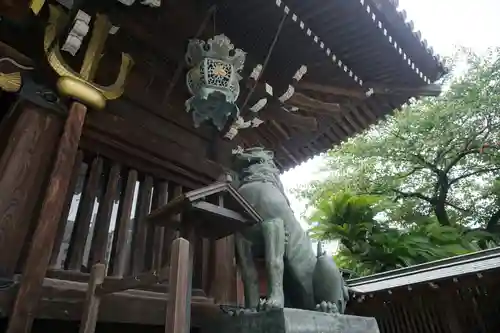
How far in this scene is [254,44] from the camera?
393 centimetres

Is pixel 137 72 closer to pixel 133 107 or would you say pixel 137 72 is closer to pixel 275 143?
pixel 133 107

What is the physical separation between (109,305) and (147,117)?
1.90 m

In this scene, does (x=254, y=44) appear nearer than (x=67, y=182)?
No

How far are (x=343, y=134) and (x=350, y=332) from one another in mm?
3178

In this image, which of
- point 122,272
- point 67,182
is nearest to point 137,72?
point 67,182

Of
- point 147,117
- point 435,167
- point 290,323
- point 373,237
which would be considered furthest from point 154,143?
point 435,167

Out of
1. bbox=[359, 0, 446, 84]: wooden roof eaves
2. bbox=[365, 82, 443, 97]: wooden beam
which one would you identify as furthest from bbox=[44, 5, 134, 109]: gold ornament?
bbox=[365, 82, 443, 97]: wooden beam

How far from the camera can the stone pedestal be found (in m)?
2.37

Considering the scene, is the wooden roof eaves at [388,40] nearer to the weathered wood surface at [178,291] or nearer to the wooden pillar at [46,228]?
the wooden pillar at [46,228]

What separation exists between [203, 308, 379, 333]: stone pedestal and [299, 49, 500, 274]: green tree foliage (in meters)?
8.66

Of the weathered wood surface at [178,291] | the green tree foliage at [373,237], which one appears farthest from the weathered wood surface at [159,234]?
the green tree foliage at [373,237]

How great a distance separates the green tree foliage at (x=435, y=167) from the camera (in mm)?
13350

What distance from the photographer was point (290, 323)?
2.36 meters

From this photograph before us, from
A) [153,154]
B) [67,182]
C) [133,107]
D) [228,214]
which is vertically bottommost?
[228,214]
